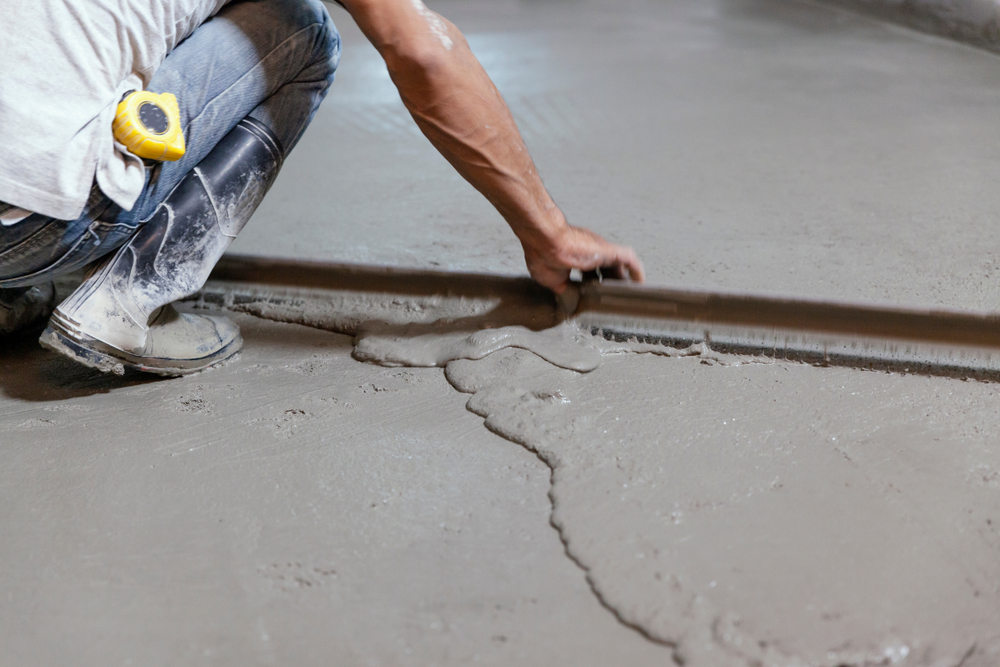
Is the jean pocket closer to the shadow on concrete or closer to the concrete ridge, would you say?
the shadow on concrete

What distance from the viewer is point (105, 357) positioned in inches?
60.9

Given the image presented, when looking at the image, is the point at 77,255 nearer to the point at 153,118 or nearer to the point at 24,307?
the point at 153,118

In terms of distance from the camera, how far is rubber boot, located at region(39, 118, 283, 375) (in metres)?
1.52

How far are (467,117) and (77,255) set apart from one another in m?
0.82

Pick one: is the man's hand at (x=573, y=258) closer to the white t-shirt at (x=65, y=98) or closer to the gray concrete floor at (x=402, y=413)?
the gray concrete floor at (x=402, y=413)

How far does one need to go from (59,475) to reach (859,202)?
2.45 metres

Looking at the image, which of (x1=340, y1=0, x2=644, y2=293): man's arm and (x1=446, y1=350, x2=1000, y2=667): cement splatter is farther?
(x1=340, y1=0, x2=644, y2=293): man's arm

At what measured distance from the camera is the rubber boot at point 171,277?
1517mm

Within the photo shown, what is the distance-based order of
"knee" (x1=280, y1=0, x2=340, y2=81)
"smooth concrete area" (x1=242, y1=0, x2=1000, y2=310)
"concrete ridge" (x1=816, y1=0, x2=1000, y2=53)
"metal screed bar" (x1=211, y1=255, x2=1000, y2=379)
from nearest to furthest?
"metal screed bar" (x1=211, y1=255, x2=1000, y2=379) → "knee" (x1=280, y1=0, x2=340, y2=81) → "smooth concrete area" (x1=242, y1=0, x2=1000, y2=310) → "concrete ridge" (x1=816, y1=0, x2=1000, y2=53)

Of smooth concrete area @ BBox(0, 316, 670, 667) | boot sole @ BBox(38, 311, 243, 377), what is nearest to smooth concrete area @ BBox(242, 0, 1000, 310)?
boot sole @ BBox(38, 311, 243, 377)

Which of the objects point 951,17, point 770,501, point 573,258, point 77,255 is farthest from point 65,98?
point 951,17

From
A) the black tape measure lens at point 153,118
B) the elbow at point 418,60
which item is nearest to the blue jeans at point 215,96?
the black tape measure lens at point 153,118

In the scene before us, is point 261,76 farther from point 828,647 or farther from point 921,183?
point 921,183

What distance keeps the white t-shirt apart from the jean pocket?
9 cm
